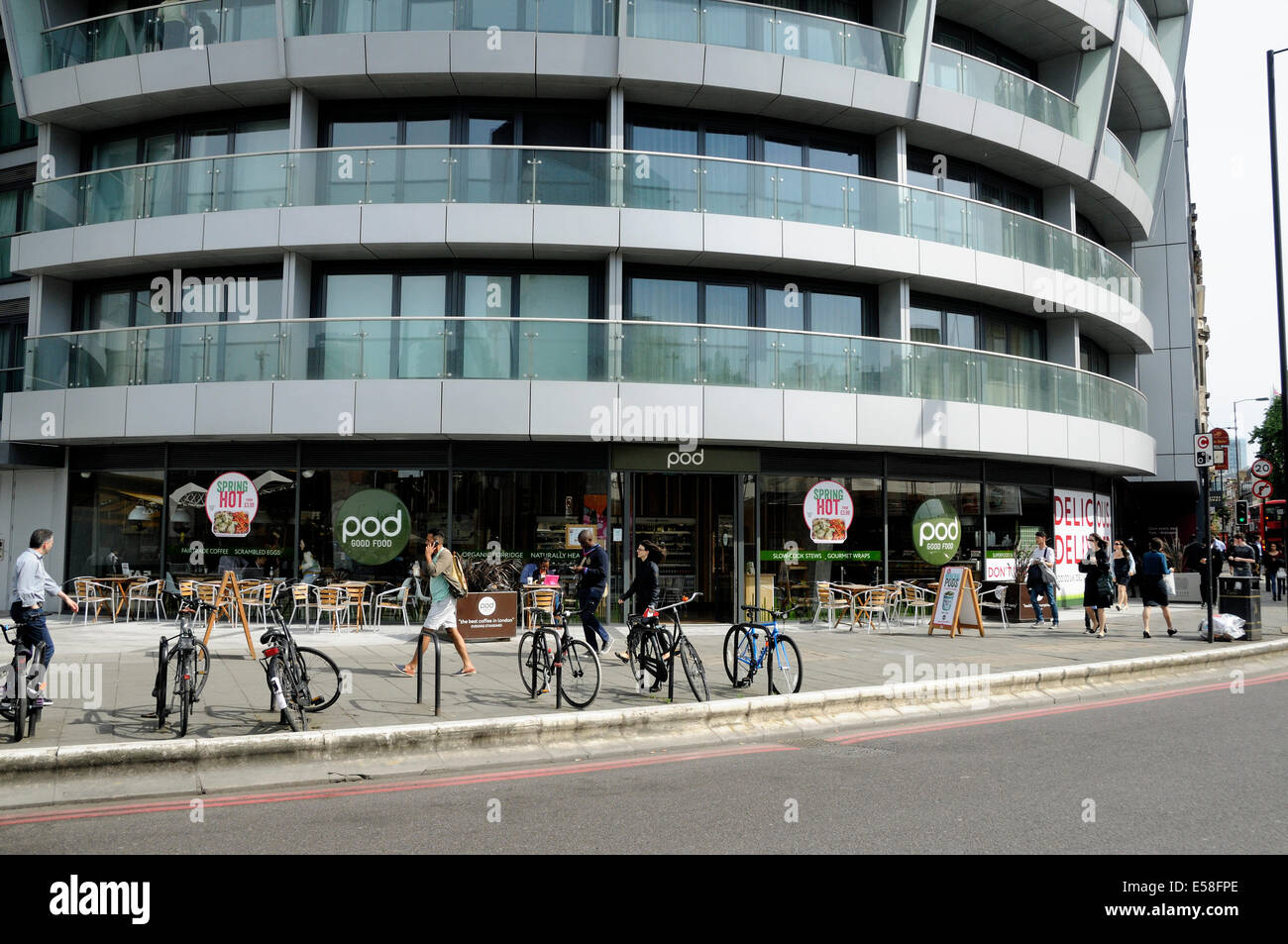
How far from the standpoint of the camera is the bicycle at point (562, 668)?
9.67 m

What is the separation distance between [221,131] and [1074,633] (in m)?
19.4

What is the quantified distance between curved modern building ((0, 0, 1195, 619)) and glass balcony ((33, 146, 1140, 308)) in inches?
2.7

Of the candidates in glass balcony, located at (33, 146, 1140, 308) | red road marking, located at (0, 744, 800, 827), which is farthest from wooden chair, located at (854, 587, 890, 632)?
red road marking, located at (0, 744, 800, 827)

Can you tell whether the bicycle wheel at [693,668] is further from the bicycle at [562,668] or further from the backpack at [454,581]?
the backpack at [454,581]

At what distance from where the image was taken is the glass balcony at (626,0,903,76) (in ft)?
60.3

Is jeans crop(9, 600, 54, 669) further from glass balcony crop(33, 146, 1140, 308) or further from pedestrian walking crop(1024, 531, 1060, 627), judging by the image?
pedestrian walking crop(1024, 531, 1060, 627)

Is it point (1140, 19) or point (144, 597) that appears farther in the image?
point (1140, 19)

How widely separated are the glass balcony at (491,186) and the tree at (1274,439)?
5789cm

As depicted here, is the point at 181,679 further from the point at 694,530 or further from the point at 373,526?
the point at 694,530

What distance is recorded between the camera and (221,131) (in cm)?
2002

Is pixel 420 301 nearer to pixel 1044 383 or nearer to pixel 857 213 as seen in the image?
pixel 857 213

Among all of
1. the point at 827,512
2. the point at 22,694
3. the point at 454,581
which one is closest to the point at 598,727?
the point at 454,581

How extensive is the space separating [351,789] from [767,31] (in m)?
16.8

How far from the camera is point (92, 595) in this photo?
61.4 feet
